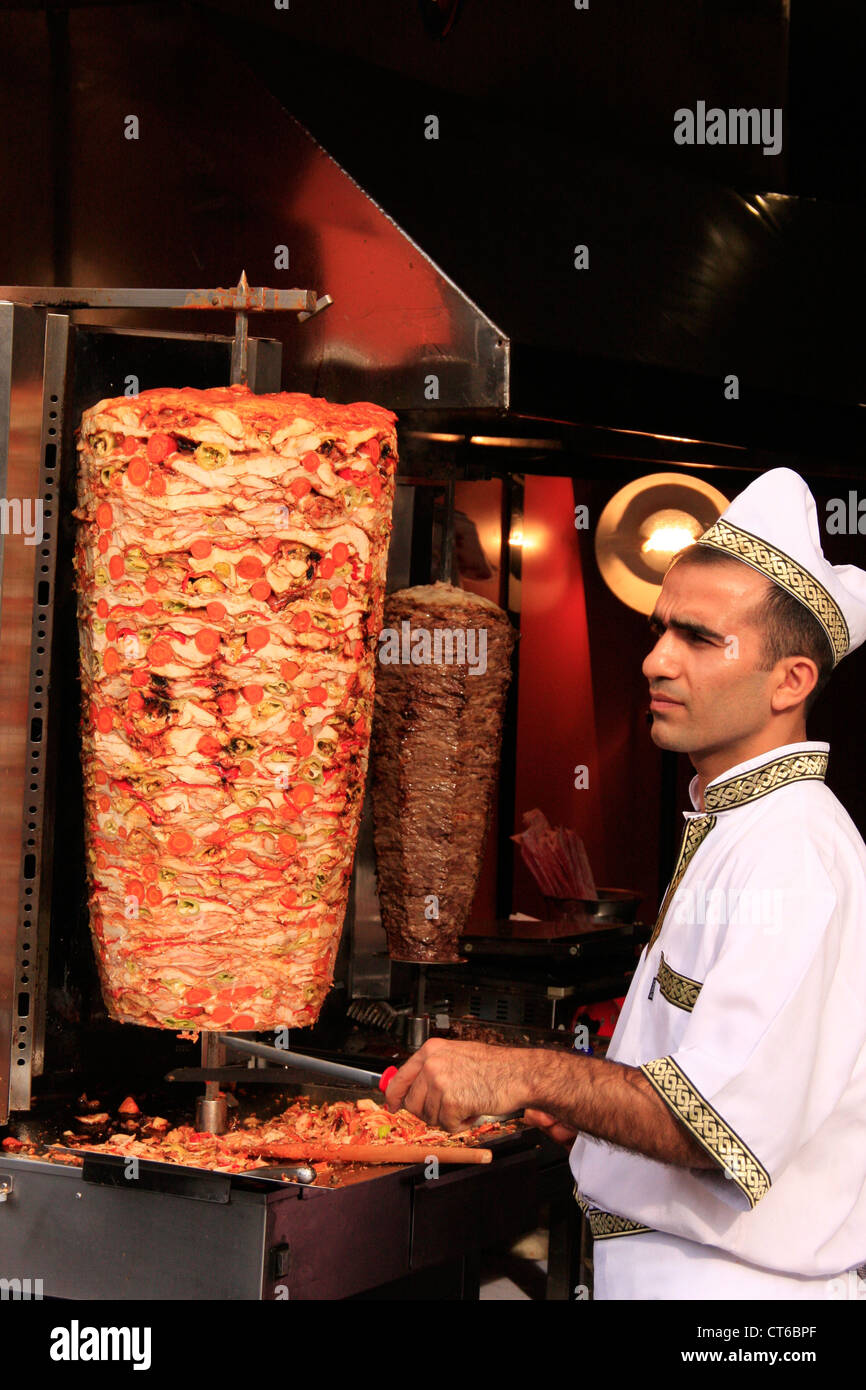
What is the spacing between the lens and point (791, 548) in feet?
5.74

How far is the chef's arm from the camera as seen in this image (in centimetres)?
154

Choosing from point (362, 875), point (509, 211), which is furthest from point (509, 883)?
point (509, 211)

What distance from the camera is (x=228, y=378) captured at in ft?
7.96

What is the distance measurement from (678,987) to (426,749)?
1401mm

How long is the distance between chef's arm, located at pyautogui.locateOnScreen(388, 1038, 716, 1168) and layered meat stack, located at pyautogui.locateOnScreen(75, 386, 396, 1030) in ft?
1.60

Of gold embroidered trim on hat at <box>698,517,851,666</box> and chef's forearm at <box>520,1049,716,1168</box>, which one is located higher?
gold embroidered trim on hat at <box>698,517,851,666</box>

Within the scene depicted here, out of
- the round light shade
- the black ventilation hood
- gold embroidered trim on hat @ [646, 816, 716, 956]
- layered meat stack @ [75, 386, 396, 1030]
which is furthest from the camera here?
the round light shade

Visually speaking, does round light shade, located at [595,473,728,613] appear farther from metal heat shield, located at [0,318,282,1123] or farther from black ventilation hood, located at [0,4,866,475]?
metal heat shield, located at [0,318,282,1123]

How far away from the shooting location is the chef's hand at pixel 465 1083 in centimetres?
159

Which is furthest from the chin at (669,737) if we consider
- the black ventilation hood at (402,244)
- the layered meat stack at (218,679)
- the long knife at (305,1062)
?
the black ventilation hood at (402,244)

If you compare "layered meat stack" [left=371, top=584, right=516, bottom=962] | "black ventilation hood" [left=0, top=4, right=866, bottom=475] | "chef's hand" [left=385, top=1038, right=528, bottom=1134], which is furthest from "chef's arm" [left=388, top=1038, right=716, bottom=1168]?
"layered meat stack" [left=371, top=584, right=516, bottom=962]

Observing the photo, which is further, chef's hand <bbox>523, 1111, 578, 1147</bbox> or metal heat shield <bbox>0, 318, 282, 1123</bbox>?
metal heat shield <bbox>0, 318, 282, 1123</bbox>

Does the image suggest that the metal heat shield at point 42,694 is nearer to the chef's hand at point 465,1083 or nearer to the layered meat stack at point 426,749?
the chef's hand at point 465,1083

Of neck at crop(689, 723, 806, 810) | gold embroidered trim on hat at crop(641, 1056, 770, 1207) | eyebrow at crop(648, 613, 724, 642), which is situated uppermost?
eyebrow at crop(648, 613, 724, 642)
